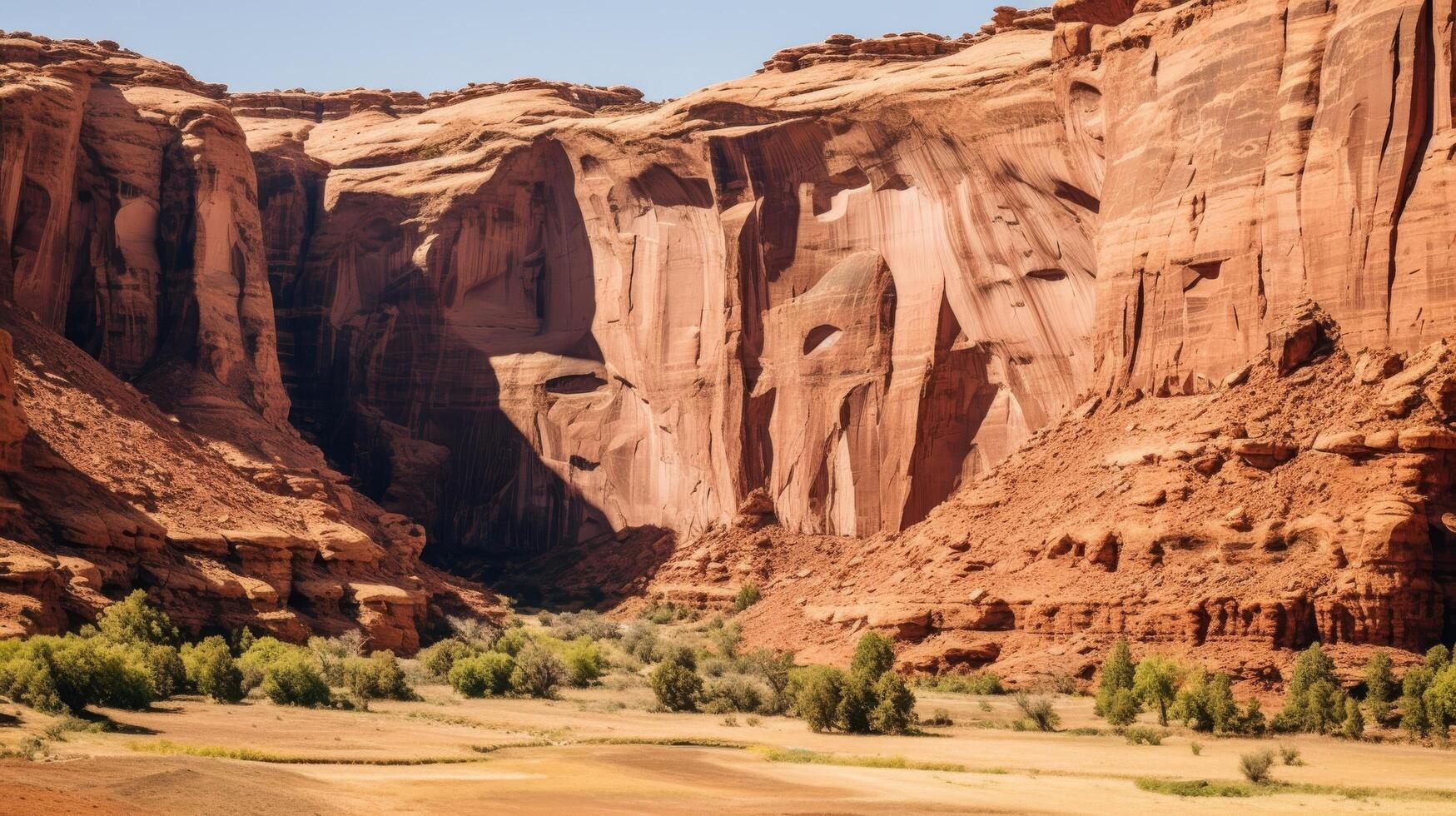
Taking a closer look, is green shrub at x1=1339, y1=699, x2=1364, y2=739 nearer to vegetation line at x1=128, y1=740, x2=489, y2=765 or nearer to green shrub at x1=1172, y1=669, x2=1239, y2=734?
green shrub at x1=1172, y1=669, x2=1239, y2=734

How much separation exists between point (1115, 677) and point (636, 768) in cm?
1343

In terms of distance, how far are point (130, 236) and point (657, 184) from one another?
19767 mm

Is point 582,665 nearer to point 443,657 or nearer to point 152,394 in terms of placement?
point 443,657

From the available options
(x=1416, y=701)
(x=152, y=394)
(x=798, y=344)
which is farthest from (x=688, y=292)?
(x=1416, y=701)

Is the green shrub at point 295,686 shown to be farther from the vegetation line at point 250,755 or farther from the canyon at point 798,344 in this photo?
the vegetation line at point 250,755

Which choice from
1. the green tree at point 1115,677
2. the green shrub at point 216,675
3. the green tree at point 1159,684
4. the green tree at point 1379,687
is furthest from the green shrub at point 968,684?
the green shrub at point 216,675

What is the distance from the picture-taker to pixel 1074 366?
60719mm

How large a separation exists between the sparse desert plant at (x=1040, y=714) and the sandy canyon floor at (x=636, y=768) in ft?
1.86

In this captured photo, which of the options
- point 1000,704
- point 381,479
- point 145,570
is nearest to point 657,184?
point 381,479

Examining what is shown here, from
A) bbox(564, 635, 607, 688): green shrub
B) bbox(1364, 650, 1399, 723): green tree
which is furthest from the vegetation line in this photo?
bbox(564, 635, 607, 688): green shrub

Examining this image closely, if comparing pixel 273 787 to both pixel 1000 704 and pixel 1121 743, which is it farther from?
pixel 1000 704

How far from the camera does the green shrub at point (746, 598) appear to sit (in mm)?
66062

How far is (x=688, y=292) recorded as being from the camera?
76.9m

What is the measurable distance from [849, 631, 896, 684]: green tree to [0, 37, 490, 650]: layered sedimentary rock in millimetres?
16639
